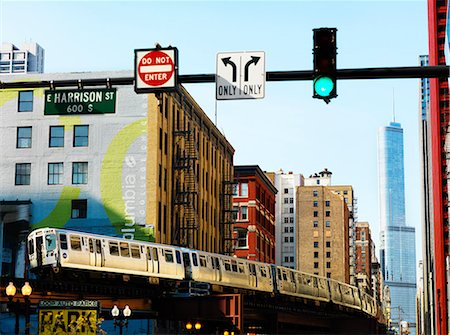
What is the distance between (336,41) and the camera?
14141 mm

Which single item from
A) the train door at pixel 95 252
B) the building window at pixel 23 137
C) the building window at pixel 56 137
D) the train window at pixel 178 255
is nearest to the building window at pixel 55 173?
the building window at pixel 56 137

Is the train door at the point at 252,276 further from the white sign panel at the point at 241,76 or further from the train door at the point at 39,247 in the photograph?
the white sign panel at the point at 241,76

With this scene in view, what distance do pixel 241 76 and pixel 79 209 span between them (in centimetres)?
5405

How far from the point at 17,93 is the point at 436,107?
71.7m

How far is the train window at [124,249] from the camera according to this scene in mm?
46584

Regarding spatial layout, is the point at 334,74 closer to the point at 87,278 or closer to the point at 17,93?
the point at 87,278

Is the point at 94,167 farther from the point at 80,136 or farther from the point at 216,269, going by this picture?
the point at 216,269

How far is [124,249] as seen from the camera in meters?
46.8

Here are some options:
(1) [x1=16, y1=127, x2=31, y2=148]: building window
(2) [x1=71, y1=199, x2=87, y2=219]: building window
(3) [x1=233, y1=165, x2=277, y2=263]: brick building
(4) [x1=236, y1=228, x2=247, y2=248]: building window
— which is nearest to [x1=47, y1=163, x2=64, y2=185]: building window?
(2) [x1=71, y1=199, x2=87, y2=219]: building window

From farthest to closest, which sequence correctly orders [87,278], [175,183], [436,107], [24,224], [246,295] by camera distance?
[436,107] → [175,183] → [24,224] → [246,295] → [87,278]

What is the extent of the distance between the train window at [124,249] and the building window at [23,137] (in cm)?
2511

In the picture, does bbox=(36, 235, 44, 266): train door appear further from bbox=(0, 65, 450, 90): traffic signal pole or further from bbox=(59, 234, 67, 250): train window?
bbox=(0, 65, 450, 90): traffic signal pole

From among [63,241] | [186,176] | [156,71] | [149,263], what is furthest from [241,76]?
[186,176]

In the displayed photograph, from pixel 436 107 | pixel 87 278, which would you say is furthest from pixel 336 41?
pixel 436 107
